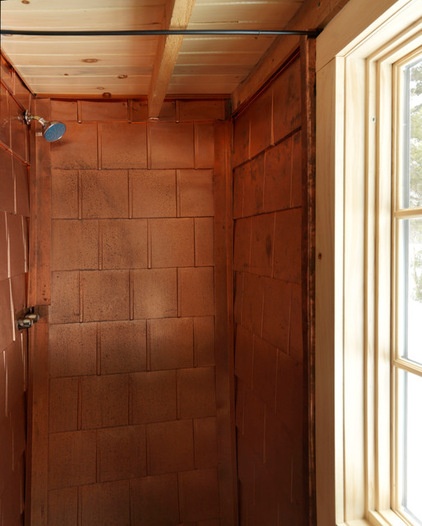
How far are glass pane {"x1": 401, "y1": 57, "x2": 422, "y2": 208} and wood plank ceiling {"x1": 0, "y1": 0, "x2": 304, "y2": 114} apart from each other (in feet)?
1.62

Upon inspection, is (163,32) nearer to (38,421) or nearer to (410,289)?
(410,289)

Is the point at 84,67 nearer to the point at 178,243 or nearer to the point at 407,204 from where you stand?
the point at 178,243

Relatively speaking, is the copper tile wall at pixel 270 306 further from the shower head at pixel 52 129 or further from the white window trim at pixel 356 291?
the shower head at pixel 52 129

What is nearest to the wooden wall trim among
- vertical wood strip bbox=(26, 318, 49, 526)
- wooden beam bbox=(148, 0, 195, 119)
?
vertical wood strip bbox=(26, 318, 49, 526)

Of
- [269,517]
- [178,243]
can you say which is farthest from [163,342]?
[269,517]

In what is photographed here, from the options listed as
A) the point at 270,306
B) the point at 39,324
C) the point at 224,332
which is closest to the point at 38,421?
the point at 39,324

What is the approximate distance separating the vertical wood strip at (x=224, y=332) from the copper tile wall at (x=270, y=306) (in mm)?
61

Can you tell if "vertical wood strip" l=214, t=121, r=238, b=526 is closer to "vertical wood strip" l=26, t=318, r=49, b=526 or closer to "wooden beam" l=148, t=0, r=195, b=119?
"wooden beam" l=148, t=0, r=195, b=119

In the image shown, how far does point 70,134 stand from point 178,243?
2.51ft

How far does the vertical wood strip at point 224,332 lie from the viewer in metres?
2.41

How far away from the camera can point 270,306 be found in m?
1.85

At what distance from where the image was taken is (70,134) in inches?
90.4

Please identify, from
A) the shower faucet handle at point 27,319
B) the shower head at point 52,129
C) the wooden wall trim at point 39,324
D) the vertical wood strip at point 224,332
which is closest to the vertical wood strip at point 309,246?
the vertical wood strip at point 224,332

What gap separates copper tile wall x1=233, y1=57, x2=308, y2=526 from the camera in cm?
157
